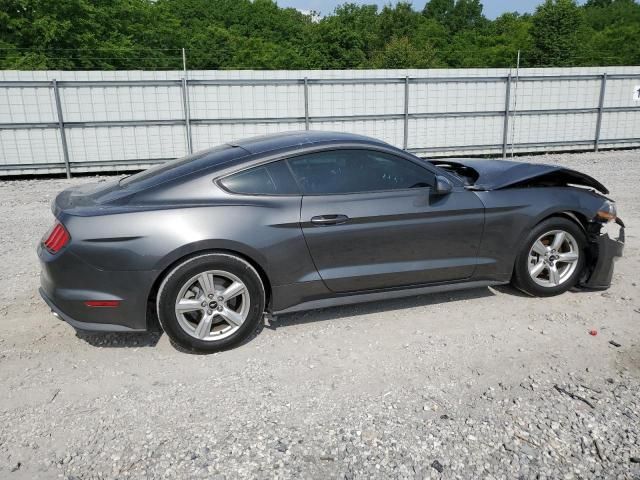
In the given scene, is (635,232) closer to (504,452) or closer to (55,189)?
(504,452)

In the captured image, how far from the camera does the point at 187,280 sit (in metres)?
3.68

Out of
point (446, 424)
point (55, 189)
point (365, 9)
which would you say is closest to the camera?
point (446, 424)

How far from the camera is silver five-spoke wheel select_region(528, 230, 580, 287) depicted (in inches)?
182

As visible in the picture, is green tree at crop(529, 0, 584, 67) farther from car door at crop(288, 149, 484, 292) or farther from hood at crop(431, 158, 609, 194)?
car door at crop(288, 149, 484, 292)

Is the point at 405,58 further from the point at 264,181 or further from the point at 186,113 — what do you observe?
the point at 264,181

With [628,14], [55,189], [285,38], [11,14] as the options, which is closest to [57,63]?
[11,14]

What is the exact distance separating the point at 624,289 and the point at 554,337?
136cm

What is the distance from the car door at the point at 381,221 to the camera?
4.00 meters

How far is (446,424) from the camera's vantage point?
9.93ft

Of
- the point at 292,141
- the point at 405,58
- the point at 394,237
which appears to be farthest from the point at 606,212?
the point at 405,58

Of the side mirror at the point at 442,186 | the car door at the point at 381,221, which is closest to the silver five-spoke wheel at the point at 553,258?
the car door at the point at 381,221

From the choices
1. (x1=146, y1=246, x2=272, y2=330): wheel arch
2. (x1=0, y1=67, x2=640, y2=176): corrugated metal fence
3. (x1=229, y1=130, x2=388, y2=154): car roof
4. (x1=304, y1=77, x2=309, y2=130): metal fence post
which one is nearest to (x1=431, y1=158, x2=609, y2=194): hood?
(x1=229, y1=130, x2=388, y2=154): car roof

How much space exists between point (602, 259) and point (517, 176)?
1041 mm

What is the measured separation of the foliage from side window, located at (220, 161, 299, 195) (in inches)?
883
